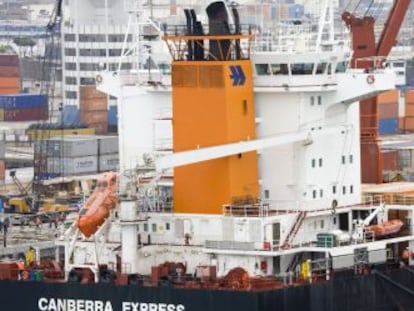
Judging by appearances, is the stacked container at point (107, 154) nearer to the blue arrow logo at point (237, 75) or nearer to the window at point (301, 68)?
the window at point (301, 68)

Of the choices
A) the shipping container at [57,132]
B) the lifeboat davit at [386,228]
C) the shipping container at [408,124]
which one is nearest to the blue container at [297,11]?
the lifeboat davit at [386,228]

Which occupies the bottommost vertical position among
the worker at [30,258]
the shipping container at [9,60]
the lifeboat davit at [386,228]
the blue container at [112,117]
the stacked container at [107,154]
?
the worker at [30,258]

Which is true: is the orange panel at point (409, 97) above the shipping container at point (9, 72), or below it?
below

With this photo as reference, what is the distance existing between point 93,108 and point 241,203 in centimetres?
8169

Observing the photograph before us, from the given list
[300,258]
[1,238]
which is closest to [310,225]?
[300,258]

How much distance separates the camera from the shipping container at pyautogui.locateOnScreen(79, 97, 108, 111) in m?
124

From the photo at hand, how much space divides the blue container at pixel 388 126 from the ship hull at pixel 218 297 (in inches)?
2788

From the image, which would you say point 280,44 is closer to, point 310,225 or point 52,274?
point 310,225

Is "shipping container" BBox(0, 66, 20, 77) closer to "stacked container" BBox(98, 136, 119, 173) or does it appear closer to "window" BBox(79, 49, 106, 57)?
"window" BBox(79, 49, 106, 57)

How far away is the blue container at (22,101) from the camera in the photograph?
12569cm

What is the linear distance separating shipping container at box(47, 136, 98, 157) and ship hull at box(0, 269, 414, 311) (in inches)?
1943

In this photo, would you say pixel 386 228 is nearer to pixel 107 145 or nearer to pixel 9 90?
pixel 107 145

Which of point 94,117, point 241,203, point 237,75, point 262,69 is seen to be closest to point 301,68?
point 262,69

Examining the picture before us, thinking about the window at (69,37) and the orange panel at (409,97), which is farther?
the window at (69,37)
